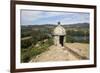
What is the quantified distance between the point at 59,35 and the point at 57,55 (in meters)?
0.23

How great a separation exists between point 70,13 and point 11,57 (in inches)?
32.8

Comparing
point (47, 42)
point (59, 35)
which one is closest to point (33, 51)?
point (47, 42)

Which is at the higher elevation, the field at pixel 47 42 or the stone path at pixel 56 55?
the field at pixel 47 42

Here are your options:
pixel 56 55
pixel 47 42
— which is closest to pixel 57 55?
pixel 56 55

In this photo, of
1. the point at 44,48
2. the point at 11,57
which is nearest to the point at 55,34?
the point at 44,48

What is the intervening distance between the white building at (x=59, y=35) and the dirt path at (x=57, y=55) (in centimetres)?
6

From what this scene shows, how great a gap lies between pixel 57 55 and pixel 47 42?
0.62 feet

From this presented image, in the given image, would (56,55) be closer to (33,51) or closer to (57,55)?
(57,55)

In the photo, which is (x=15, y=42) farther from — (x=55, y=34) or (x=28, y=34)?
(x=55, y=34)

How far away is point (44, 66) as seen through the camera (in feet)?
6.47

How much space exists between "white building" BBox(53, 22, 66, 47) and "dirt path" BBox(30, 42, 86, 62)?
0.19ft

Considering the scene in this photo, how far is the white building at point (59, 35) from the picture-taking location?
6.67ft

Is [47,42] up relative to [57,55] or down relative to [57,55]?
up

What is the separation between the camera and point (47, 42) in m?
2.00
